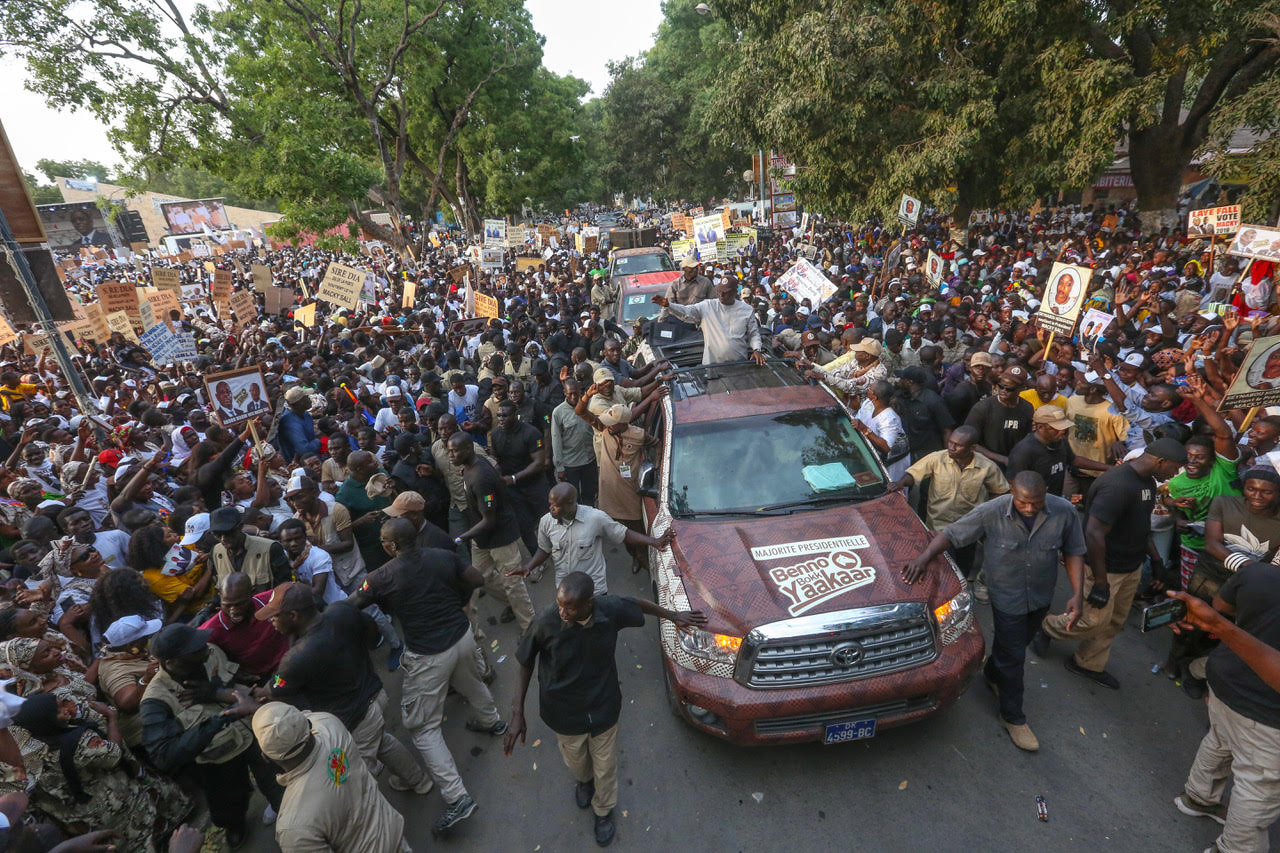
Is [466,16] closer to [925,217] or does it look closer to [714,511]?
[925,217]

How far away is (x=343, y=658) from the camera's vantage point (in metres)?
3.45

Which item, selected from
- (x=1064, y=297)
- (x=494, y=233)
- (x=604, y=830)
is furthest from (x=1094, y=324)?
(x=494, y=233)

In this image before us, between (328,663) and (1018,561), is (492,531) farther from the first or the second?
(1018,561)

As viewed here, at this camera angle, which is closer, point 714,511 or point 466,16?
point 714,511

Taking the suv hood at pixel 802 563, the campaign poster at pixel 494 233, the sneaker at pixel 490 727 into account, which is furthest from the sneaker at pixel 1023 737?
the campaign poster at pixel 494 233

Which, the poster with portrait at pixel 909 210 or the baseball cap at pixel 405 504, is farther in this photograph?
the poster with portrait at pixel 909 210

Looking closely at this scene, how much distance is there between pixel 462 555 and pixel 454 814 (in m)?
2.29

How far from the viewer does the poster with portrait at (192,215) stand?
2462 inches

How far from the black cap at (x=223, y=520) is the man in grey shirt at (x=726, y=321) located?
473cm

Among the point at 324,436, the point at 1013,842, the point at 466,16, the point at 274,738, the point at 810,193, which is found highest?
the point at 466,16

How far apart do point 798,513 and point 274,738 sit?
3194 millimetres

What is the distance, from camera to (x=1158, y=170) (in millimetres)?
15430

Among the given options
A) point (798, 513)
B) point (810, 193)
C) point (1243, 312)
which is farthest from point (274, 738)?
point (810, 193)

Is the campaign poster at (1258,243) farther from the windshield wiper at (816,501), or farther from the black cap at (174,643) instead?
the black cap at (174,643)
